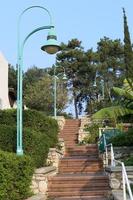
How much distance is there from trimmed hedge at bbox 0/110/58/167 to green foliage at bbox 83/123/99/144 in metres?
8.30

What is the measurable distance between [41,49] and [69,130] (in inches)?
831

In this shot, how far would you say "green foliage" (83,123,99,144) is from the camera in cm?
3010

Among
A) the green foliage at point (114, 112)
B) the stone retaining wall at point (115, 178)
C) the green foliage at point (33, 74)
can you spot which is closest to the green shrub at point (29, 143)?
the stone retaining wall at point (115, 178)

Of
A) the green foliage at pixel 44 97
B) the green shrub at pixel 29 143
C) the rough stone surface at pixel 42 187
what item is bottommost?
the rough stone surface at pixel 42 187

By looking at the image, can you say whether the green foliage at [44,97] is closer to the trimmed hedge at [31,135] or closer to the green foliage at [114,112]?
the trimmed hedge at [31,135]

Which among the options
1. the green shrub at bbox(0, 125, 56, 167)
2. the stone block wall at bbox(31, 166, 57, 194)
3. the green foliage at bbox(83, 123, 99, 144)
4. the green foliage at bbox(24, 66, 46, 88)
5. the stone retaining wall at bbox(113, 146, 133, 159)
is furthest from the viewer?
the green foliage at bbox(24, 66, 46, 88)

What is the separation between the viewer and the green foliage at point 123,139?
71.6 feet

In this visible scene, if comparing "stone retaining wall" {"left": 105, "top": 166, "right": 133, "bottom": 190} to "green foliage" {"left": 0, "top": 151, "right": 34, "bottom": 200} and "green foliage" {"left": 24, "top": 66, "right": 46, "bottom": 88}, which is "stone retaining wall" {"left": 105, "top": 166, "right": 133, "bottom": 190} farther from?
"green foliage" {"left": 24, "top": 66, "right": 46, "bottom": 88}

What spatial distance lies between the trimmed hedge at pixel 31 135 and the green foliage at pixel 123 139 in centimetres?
291

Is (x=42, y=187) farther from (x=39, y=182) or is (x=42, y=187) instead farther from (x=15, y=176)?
(x=15, y=176)

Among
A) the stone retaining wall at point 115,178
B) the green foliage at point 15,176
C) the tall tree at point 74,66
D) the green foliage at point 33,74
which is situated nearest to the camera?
the green foliage at point 15,176

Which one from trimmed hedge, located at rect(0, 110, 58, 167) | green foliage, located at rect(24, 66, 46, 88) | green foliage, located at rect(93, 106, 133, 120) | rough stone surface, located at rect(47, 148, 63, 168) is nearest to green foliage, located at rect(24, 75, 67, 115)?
green foliage, located at rect(24, 66, 46, 88)

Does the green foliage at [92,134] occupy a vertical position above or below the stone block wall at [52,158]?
above

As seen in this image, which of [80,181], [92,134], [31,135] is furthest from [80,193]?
[92,134]
